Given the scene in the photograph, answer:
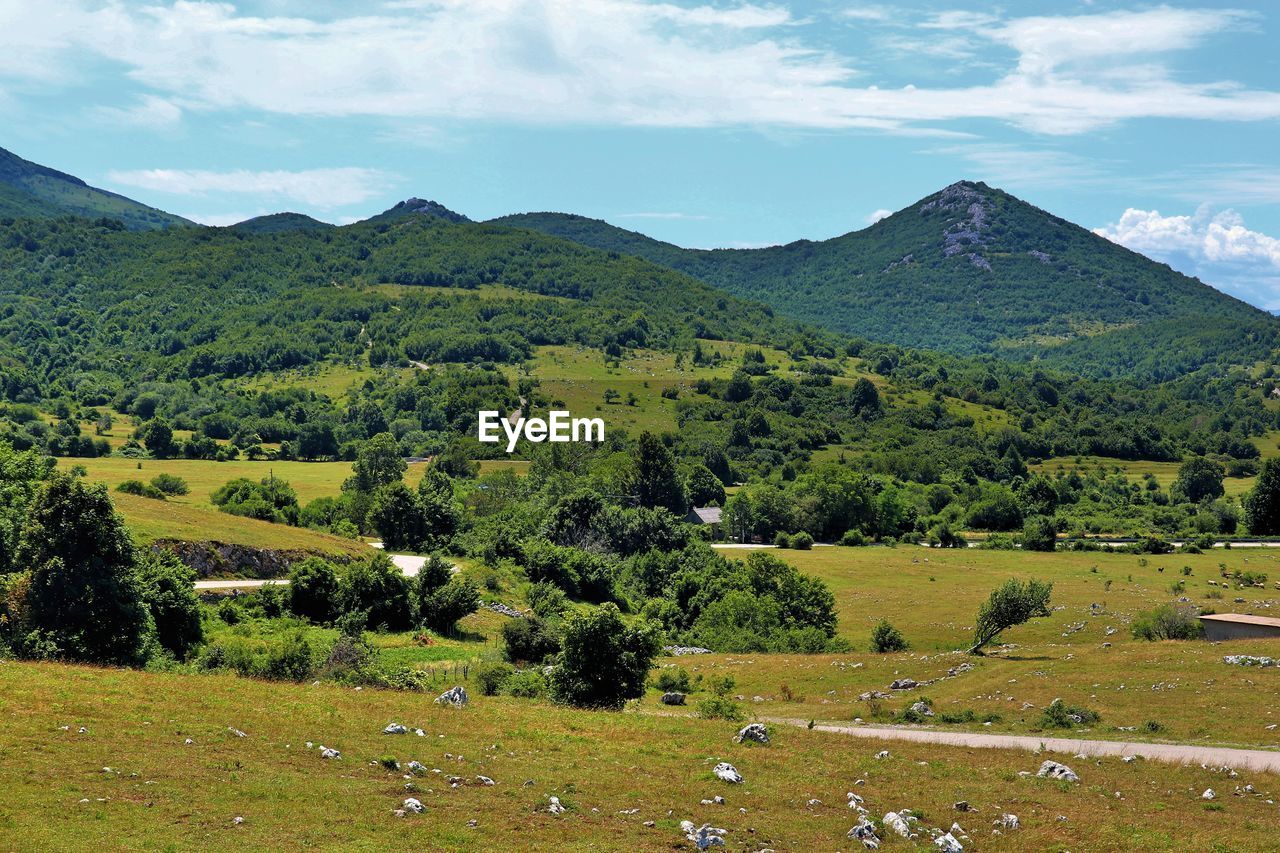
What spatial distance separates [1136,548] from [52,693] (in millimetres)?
107374

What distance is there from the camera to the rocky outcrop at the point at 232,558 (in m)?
62.1

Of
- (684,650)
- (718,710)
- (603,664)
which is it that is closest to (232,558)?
(684,650)

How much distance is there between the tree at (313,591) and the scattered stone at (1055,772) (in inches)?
1564

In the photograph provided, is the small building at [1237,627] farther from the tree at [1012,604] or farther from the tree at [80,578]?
the tree at [80,578]

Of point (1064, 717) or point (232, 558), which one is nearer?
point (1064, 717)

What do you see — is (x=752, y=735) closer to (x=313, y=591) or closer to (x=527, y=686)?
(x=527, y=686)

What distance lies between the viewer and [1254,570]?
317 feet

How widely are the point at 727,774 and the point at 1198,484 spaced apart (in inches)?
6526

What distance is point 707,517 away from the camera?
13312 cm

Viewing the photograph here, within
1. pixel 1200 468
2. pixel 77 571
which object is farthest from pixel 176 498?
pixel 1200 468

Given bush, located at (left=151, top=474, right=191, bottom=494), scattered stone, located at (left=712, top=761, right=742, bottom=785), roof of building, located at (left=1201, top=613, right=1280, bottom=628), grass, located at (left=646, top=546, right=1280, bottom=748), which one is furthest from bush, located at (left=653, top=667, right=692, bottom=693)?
bush, located at (left=151, top=474, right=191, bottom=494)

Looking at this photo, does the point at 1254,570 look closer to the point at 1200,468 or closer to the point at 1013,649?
the point at 1013,649

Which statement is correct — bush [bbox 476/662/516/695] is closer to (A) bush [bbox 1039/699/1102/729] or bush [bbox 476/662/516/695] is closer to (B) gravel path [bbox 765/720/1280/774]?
(B) gravel path [bbox 765/720/1280/774]

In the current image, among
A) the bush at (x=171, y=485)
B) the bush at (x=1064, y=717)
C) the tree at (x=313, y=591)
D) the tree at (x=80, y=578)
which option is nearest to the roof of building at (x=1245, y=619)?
the bush at (x=1064, y=717)
